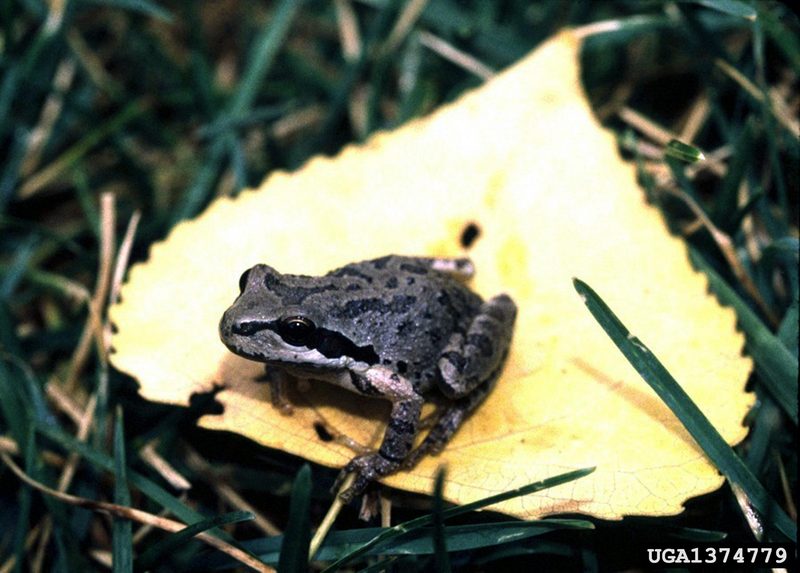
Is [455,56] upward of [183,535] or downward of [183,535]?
upward

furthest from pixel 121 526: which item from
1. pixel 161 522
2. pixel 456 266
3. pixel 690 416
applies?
pixel 690 416

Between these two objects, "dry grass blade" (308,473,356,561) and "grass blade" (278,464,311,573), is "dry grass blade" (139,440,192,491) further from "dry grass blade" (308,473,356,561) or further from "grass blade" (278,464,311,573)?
"grass blade" (278,464,311,573)

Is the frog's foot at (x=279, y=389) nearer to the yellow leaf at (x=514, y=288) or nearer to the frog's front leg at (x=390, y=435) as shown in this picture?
the yellow leaf at (x=514, y=288)

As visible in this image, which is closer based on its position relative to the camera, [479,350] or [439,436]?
[439,436]

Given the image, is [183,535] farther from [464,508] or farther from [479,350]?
[479,350]

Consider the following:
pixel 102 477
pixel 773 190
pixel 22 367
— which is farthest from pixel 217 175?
pixel 773 190

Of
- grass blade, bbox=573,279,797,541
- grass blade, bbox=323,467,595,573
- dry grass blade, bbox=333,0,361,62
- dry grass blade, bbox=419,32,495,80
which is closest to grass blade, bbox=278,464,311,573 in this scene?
grass blade, bbox=323,467,595,573

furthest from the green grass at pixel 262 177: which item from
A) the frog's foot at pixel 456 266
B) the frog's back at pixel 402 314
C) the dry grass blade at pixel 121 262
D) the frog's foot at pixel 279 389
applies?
Result: the frog's foot at pixel 456 266
